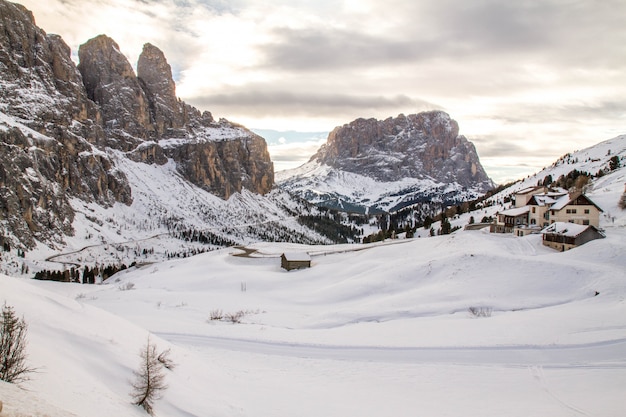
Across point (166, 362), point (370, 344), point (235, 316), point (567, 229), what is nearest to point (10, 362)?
point (166, 362)

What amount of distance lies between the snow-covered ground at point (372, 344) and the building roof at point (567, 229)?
375cm

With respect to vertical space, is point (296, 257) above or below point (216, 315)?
above

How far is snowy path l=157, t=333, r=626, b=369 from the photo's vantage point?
19.4 meters

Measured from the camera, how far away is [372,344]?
23.6 metres

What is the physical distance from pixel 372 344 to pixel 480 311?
12.3 metres

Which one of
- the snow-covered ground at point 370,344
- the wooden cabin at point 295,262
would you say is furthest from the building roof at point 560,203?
the wooden cabin at point 295,262

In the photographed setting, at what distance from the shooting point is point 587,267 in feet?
125

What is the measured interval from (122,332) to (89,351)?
12.9ft

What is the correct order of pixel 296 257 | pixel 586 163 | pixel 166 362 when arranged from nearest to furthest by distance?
pixel 166 362
pixel 296 257
pixel 586 163

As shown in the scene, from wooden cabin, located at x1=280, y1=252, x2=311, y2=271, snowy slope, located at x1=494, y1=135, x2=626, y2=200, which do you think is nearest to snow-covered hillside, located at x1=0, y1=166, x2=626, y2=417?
wooden cabin, located at x1=280, y1=252, x2=311, y2=271

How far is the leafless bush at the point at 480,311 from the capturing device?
3066 centimetres

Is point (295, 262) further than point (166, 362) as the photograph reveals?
Yes

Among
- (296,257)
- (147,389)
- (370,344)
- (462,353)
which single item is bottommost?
(370,344)

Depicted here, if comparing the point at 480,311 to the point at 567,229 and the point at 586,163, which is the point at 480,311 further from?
the point at 586,163
